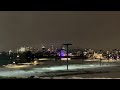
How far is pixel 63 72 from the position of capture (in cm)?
546

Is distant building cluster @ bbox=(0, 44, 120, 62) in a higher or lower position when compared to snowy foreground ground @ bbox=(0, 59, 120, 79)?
higher

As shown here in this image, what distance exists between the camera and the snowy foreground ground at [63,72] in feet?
15.7

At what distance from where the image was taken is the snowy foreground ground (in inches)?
189

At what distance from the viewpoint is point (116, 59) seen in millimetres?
6207

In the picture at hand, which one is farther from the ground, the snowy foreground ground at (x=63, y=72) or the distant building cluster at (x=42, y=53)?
the distant building cluster at (x=42, y=53)
